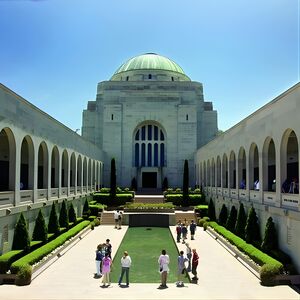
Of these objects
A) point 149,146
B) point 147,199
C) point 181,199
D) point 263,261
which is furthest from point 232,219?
point 149,146

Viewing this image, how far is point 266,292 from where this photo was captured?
14656 millimetres

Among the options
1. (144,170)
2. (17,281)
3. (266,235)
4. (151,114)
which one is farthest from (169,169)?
(17,281)

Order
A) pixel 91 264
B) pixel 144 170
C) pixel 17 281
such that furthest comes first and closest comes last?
pixel 144 170, pixel 91 264, pixel 17 281

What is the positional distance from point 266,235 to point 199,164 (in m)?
32.5

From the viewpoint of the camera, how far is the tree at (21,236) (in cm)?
1845

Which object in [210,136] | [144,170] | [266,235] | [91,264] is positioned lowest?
[91,264]

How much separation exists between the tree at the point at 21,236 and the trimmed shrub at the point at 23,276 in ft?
8.92

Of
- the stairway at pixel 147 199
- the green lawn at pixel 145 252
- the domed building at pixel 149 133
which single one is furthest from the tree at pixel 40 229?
the domed building at pixel 149 133

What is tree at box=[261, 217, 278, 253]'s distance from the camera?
1822cm

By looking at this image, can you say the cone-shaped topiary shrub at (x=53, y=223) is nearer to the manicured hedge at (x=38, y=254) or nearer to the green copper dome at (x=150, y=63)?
the manicured hedge at (x=38, y=254)

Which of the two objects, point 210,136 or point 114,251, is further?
point 210,136

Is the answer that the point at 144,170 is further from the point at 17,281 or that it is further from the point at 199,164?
the point at 17,281

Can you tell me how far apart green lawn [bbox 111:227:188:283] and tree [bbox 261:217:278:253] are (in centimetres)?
417

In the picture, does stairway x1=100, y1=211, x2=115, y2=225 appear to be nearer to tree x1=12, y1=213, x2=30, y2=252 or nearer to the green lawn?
the green lawn
